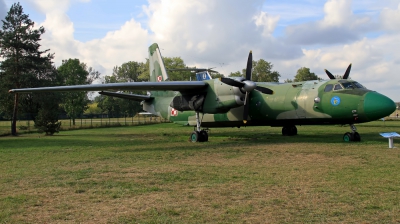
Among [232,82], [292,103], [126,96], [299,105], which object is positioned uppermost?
[232,82]

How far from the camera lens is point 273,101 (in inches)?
758

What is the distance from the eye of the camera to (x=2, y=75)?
3619cm

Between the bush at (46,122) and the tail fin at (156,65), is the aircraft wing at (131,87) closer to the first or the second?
the tail fin at (156,65)

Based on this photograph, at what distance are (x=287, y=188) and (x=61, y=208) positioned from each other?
4238 mm

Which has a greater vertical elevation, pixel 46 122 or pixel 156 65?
pixel 156 65

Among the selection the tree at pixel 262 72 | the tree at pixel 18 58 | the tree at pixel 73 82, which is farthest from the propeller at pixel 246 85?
the tree at pixel 262 72

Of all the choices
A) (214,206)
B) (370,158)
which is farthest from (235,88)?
(214,206)

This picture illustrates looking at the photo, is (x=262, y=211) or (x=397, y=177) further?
(x=397, y=177)

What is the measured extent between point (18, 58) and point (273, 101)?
93.2ft

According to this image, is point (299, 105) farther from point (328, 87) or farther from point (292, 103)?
point (328, 87)

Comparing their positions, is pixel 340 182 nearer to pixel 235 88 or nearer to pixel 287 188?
pixel 287 188

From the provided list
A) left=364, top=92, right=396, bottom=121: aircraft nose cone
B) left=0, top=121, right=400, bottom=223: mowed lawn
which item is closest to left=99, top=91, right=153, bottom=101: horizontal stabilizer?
left=0, top=121, right=400, bottom=223: mowed lawn

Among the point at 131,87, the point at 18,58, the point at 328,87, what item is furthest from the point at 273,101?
the point at 18,58

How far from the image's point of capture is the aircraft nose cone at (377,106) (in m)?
15.3
